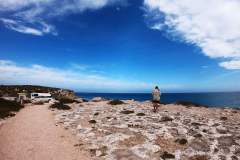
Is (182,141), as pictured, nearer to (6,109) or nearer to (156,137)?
(156,137)

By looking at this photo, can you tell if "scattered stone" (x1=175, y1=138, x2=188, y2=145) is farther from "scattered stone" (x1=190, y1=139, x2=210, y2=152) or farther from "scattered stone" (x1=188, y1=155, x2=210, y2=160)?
"scattered stone" (x1=188, y1=155, x2=210, y2=160)

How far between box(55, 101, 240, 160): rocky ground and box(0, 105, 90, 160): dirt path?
3.56 ft

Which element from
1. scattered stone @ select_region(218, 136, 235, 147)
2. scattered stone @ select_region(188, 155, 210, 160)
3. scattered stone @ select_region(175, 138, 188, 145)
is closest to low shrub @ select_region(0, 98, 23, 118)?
scattered stone @ select_region(175, 138, 188, 145)

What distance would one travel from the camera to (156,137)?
2170 cm

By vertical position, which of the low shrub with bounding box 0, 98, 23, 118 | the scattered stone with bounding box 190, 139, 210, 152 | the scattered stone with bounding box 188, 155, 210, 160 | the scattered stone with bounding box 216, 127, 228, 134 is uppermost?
the low shrub with bounding box 0, 98, 23, 118

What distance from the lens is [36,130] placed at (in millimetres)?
25906

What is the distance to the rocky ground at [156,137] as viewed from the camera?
18.7m

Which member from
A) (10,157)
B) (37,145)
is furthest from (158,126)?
(10,157)

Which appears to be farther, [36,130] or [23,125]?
[23,125]

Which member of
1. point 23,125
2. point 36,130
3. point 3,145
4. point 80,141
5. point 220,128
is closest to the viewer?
point 3,145

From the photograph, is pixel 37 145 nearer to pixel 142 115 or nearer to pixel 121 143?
pixel 121 143

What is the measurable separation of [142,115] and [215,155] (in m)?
12.3

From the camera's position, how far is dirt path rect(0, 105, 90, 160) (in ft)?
59.9

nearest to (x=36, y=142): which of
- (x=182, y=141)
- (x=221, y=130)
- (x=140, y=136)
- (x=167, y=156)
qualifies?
(x=140, y=136)
